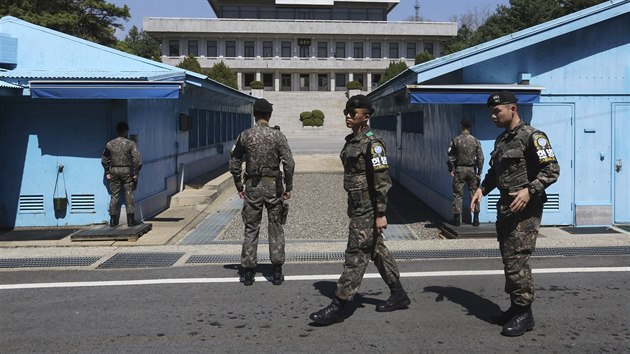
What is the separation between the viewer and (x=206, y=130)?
60.6 feet

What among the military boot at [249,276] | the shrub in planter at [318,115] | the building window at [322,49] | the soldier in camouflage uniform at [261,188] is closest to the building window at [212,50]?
the building window at [322,49]

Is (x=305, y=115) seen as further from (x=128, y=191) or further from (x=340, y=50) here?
(x=128, y=191)

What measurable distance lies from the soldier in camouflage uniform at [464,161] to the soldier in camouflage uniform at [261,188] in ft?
12.6

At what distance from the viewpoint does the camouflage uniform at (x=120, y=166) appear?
372 inches

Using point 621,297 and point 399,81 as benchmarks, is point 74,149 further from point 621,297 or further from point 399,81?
point 621,297

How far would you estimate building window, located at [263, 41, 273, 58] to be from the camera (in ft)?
225

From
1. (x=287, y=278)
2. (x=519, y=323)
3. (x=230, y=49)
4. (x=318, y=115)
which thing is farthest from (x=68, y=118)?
(x=230, y=49)

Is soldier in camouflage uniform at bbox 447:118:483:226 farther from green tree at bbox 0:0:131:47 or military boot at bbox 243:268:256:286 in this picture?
green tree at bbox 0:0:131:47

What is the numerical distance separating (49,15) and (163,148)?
29.2 metres

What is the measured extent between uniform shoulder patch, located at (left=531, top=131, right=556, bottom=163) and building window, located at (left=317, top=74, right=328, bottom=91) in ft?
223

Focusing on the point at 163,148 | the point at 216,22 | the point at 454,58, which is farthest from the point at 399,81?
the point at 216,22

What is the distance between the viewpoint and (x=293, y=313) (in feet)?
18.3

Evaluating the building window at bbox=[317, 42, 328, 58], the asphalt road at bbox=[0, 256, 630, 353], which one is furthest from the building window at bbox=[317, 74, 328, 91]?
the asphalt road at bbox=[0, 256, 630, 353]

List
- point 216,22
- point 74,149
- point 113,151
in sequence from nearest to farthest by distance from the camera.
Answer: point 113,151, point 74,149, point 216,22
